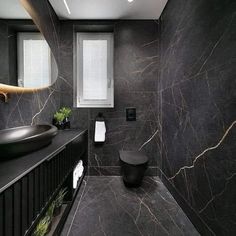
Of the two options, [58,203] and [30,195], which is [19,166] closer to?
[30,195]

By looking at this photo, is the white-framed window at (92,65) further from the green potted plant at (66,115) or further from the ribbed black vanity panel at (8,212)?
the ribbed black vanity panel at (8,212)

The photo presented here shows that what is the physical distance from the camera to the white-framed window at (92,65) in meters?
2.55

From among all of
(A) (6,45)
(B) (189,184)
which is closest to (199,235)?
(B) (189,184)

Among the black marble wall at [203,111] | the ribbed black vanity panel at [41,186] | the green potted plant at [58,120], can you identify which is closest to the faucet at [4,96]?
the ribbed black vanity panel at [41,186]

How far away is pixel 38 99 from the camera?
6.02ft

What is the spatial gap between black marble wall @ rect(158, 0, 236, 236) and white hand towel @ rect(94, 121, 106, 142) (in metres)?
0.91

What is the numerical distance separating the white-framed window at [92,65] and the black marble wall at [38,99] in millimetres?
291

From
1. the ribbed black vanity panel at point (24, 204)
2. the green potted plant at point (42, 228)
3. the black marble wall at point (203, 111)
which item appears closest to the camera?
the ribbed black vanity panel at point (24, 204)

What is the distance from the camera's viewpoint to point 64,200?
1.69 metres

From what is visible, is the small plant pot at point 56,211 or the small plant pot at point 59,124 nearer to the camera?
the small plant pot at point 56,211

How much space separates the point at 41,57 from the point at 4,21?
24.9 inches

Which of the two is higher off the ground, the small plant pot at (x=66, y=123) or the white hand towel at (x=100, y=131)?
the small plant pot at (x=66, y=123)

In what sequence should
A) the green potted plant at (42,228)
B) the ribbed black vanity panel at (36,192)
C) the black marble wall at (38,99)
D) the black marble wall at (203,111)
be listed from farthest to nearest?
the black marble wall at (38,99), the green potted plant at (42,228), the black marble wall at (203,111), the ribbed black vanity panel at (36,192)

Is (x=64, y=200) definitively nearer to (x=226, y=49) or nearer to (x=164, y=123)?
(x=164, y=123)
